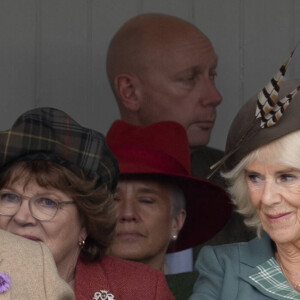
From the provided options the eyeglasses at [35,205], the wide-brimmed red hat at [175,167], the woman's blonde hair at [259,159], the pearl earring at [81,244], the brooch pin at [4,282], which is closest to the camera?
the brooch pin at [4,282]

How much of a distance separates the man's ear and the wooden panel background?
33 centimetres

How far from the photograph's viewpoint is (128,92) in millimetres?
4887

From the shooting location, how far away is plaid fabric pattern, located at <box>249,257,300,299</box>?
331 centimetres

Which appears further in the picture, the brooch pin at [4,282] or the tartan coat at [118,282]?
the tartan coat at [118,282]

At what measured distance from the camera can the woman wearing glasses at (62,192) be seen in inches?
134

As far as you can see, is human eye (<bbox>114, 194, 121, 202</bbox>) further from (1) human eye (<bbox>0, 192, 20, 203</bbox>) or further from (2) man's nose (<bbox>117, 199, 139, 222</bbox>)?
(1) human eye (<bbox>0, 192, 20, 203</bbox>)

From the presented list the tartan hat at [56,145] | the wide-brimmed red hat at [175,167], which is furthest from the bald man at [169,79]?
the tartan hat at [56,145]

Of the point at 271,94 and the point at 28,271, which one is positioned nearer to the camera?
the point at 28,271

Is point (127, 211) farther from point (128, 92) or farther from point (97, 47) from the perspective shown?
point (97, 47)

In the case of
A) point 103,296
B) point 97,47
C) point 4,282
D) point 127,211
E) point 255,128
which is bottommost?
point 103,296

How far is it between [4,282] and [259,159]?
3.25 ft

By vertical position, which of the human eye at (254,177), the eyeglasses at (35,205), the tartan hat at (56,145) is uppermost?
the tartan hat at (56,145)

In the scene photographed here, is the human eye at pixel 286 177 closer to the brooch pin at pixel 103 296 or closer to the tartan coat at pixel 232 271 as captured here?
the tartan coat at pixel 232 271

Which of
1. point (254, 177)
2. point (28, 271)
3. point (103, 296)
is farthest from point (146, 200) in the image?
point (28, 271)
